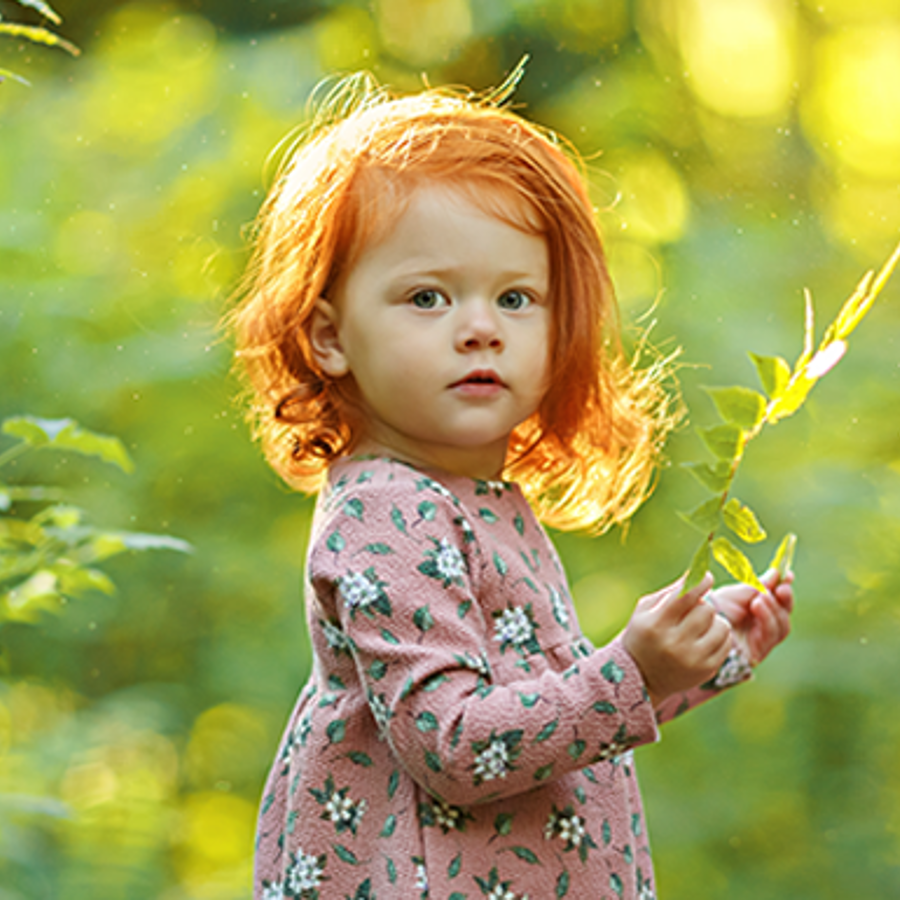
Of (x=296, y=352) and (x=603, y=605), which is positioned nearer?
(x=296, y=352)

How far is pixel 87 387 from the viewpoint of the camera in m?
1.80

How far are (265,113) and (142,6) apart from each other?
1.08 feet

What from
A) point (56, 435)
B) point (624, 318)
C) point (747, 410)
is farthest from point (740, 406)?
point (624, 318)

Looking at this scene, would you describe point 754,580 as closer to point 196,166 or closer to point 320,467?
point 320,467

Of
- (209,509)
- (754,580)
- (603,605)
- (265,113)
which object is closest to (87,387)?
(209,509)

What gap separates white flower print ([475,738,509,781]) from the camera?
0.60 meters

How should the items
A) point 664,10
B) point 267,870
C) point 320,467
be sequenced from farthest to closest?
point 664,10, point 320,467, point 267,870

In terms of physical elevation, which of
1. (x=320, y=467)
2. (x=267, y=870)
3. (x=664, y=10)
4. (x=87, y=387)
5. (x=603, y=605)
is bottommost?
(x=267, y=870)

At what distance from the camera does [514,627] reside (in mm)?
681

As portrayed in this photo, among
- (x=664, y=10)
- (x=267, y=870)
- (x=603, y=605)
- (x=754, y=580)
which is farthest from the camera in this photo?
(x=664, y=10)

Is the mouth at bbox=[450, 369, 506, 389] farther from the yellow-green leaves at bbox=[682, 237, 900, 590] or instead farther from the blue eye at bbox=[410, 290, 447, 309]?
the yellow-green leaves at bbox=[682, 237, 900, 590]

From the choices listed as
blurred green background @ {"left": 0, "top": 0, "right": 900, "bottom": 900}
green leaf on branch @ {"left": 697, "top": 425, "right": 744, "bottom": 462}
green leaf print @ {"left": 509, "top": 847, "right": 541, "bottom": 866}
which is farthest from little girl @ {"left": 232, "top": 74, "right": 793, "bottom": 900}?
blurred green background @ {"left": 0, "top": 0, "right": 900, "bottom": 900}

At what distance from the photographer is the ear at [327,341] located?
72 centimetres

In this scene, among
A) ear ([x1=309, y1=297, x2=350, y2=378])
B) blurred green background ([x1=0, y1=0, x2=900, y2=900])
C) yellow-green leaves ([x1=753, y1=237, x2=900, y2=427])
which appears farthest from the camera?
blurred green background ([x1=0, y1=0, x2=900, y2=900])
